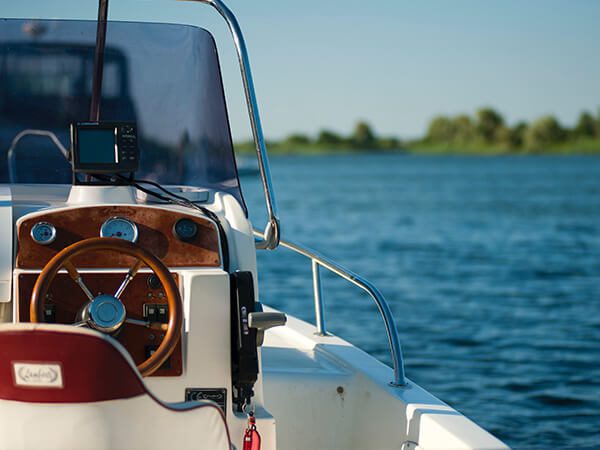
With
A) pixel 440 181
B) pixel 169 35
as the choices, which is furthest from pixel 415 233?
pixel 440 181

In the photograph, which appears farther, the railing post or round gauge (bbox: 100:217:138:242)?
the railing post

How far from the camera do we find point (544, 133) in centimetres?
10250

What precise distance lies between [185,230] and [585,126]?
328 feet

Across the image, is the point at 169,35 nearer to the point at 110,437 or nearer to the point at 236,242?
the point at 236,242

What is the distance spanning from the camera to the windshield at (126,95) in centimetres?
346

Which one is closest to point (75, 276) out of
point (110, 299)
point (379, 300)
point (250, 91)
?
point (110, 299)

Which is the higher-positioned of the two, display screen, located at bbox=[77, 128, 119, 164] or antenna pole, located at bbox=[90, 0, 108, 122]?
antenna pole, located at bbox=[90, 0, 108, 122]

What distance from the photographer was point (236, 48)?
10.5 ft

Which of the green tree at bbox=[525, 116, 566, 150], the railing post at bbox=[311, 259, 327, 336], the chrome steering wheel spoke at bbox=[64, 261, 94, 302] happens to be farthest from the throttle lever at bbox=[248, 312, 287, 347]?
the green tree at bbox=[525, 116, 566, 150]

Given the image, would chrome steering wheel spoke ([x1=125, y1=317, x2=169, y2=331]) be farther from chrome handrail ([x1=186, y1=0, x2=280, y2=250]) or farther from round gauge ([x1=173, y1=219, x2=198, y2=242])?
chrome handrail ([x1=186, y1=0, x2=280, y2=250])

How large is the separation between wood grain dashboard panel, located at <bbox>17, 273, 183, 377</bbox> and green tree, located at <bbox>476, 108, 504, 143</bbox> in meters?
100

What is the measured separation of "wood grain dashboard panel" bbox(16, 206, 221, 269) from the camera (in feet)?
9.71

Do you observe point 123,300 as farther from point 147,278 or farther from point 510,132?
point 510,132

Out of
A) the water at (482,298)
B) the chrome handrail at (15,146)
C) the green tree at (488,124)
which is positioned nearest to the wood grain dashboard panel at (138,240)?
the chrome handrail at (15,146)
